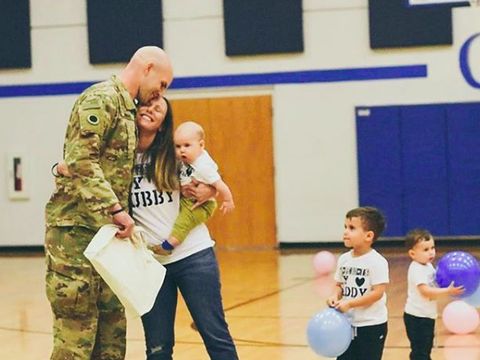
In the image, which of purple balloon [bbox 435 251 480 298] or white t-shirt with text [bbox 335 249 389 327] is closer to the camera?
white t-shirt with text [bbox 335 249 389 327]

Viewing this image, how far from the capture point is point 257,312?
34.9 feet

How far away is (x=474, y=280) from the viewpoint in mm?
8336

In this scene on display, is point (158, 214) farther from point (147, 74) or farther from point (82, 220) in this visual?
point (147, 74)

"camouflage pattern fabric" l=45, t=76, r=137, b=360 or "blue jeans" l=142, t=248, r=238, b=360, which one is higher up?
"camouflage pattern fabric" l=45, t=76, r=137, b=360

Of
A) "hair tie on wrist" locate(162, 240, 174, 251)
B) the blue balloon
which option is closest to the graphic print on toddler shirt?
the blue balloon

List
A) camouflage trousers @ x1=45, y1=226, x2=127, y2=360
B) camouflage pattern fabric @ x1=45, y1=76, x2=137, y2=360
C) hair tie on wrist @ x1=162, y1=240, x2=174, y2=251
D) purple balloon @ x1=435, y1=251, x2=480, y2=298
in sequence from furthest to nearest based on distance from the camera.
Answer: purple balloon @ x1=435, y1=251, x2=480, y2=298, hair tie on wrist @ x1=162, y1=240, x2=174, y2=251, camouflage trousers @ x1=45, y1=226, x2=127, y2=360, camouflage pattern fabric @ x1=45, y1=76, x2=137, y2=360

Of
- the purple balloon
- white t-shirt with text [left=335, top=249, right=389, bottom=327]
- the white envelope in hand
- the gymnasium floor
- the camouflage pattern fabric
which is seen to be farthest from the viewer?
the gymnasium floor

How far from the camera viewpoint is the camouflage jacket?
4.63 meters

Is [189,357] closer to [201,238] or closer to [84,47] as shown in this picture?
[201,238]

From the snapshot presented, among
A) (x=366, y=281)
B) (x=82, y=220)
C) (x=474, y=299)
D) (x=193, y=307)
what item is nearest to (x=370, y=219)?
(x=366, y=281)

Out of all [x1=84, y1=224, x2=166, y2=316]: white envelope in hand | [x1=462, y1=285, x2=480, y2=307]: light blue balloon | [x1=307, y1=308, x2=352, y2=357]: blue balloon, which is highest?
[x1=84, y1=224, x2=166, y2=316]: white envelope in hand

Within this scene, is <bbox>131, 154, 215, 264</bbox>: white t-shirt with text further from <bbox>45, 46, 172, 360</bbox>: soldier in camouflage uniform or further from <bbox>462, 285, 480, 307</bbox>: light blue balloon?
<bbox>462, 285, 480, 307</bbox>: light blue balloon

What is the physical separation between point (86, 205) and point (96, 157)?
222mm

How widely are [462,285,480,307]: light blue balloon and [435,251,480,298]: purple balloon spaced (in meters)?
0.34
